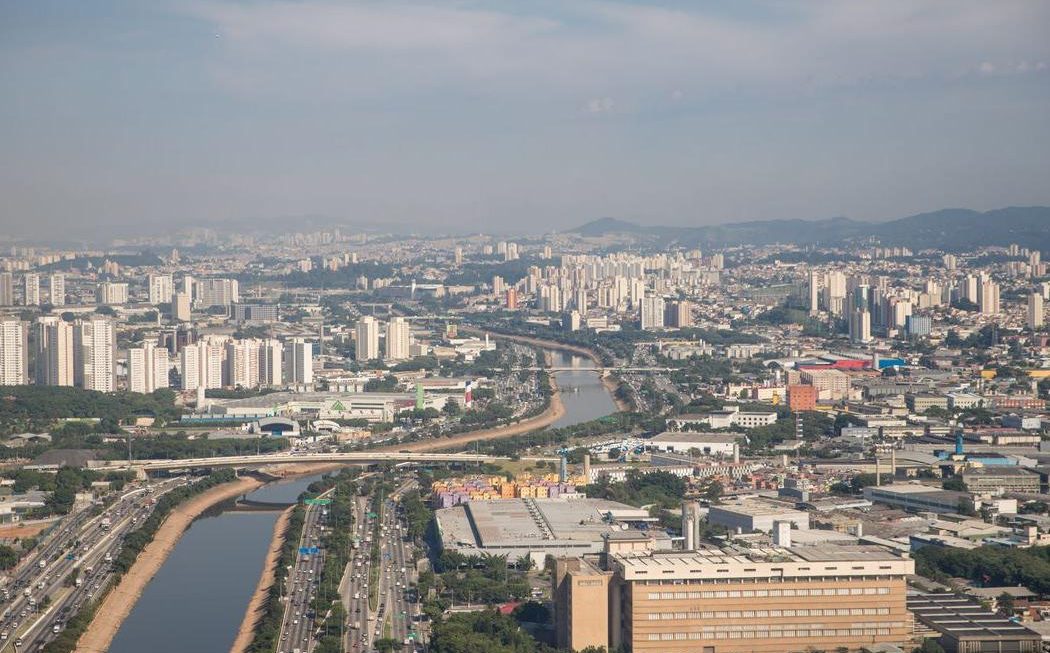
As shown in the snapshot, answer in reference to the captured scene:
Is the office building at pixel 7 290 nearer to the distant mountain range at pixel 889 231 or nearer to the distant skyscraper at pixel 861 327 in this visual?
the distant skyscraper at pixel 861 327

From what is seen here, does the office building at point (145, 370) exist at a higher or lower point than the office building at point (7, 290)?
lower

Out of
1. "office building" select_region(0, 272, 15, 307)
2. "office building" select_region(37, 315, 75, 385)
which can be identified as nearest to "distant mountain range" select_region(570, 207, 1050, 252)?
"office building" select_region(0, 272, 15, 307)

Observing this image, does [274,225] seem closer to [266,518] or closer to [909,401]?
[909,401]

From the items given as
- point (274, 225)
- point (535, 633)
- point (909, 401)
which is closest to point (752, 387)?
point (909, 401)

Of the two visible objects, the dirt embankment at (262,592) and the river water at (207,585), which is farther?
the river water at (207,585)

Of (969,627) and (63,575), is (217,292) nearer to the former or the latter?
(63,575)

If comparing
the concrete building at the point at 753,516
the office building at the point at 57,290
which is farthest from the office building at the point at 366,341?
the concrete building at the point at 753,516

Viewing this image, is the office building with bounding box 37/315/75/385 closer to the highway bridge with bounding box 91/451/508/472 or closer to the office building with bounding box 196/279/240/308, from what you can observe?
the highway bridge with bounding box 91/451/508/472
